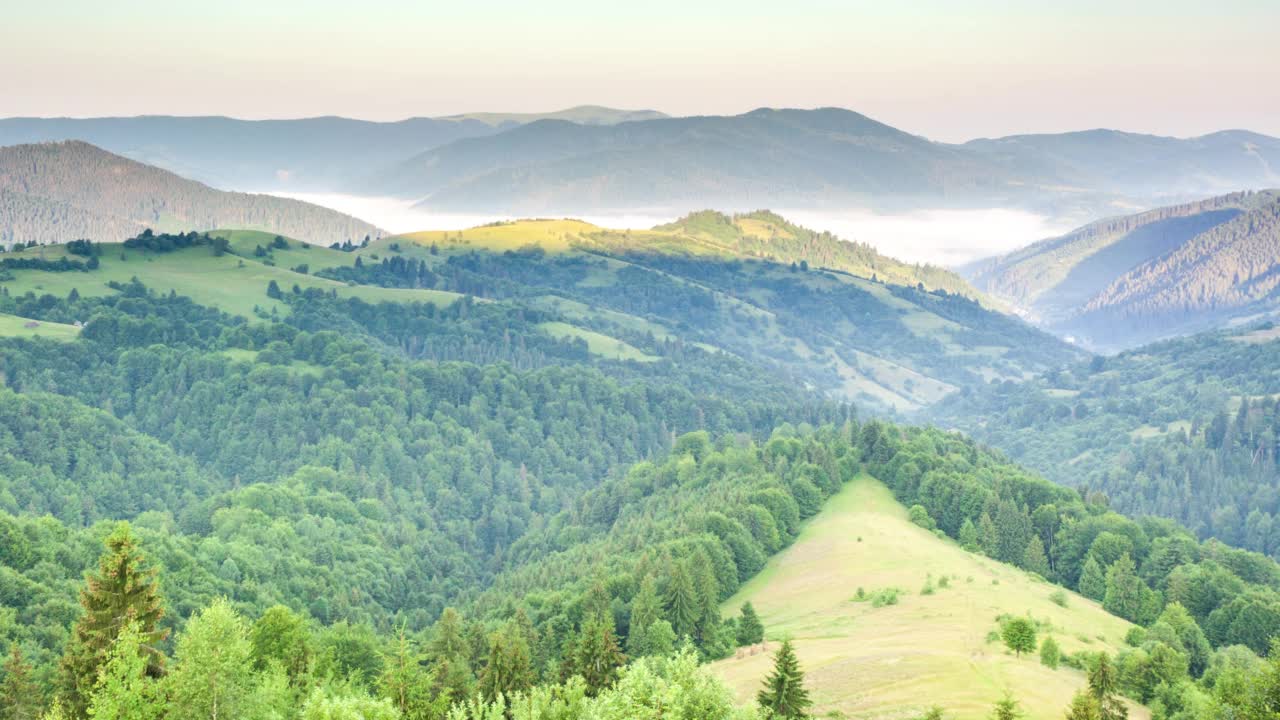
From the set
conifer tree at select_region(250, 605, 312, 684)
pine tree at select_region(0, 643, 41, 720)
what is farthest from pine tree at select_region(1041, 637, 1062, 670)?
pine tree at select_region(0, 643, 41, 720)

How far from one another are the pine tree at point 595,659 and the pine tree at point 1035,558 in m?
82.8

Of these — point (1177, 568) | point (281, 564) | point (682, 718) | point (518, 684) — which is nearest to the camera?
point (682, 718)

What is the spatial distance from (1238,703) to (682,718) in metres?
39.5

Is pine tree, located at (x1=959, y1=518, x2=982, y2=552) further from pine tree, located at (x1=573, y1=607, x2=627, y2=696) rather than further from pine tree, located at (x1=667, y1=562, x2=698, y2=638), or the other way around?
pine tree, located at (x1=573, y1=607, x2=627, y2=696)

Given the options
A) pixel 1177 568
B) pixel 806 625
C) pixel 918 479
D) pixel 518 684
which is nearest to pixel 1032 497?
pixel 918 479

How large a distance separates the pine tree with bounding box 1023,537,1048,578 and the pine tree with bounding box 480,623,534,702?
9008cm

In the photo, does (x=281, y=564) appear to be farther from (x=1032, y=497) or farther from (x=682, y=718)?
(x=682, y=718)

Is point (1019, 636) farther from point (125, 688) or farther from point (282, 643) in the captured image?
point (125, 688)

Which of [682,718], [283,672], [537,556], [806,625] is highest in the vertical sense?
[682,718]

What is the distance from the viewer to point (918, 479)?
17588cm

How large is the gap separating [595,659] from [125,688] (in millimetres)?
Result: 37177

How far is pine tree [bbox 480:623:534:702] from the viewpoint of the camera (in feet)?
266

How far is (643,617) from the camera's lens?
113 meters

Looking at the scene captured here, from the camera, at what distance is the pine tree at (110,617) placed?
62031mm
